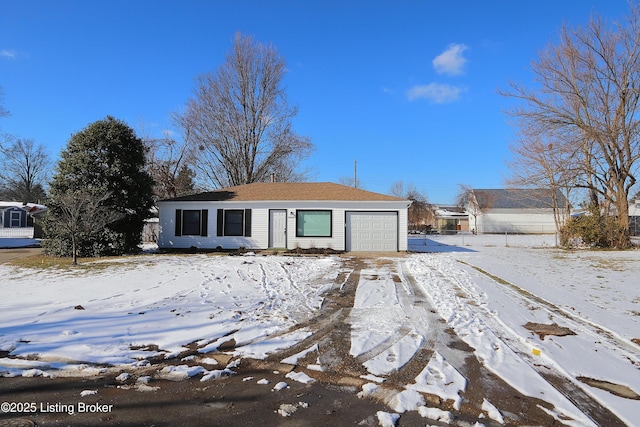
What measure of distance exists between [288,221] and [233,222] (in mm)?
2689

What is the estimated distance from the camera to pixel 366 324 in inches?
203

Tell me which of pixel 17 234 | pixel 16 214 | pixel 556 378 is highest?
pixel 16 214

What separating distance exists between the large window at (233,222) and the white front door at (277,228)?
1111 millimetres

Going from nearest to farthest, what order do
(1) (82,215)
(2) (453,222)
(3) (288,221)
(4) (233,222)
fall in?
1. (1) (82,215)
2. (3) (288,221)
3. (4) (233,222)
4. (2) (453,222)

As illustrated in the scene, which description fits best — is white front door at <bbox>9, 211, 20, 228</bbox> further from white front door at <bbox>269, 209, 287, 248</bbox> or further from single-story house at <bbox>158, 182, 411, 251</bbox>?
white front door at <bbox>269, 209, 287, 248</bbox>

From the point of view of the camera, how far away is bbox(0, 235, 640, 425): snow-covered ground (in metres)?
3.46

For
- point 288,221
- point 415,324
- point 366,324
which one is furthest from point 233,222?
point 415,324

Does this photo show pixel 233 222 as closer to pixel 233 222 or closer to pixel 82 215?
pixel 233 222

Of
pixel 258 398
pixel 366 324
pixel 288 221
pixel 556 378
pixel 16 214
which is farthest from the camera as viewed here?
pixel 16 214

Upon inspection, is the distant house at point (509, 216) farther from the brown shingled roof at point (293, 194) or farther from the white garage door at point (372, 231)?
the brown shingled roof at point (293, 194)

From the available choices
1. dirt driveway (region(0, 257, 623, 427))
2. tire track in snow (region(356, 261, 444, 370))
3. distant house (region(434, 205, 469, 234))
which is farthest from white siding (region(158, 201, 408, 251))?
distant house (region(434, 205, 469, 234))

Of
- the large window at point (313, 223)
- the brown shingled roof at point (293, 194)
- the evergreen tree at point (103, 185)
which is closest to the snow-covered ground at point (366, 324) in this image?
the evergreen tree at point (103, 185)

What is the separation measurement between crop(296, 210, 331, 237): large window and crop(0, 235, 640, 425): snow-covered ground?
6.82 meters

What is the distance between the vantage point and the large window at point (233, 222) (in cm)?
1672
